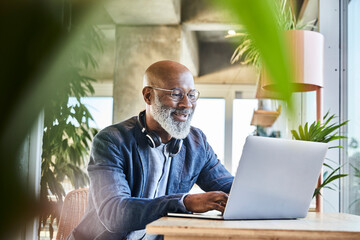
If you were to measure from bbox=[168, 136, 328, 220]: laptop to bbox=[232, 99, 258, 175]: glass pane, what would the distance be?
30.5ft

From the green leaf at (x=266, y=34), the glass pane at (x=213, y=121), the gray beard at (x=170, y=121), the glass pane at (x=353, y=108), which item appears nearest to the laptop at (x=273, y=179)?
the gray beard at (x=170, y=121)

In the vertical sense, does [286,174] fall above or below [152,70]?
below

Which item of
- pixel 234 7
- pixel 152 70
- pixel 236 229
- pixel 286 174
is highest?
pixel 152 70

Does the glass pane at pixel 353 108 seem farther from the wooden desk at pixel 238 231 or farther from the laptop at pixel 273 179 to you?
the wooden desk at pixel 238 231

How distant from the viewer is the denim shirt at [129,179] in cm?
157

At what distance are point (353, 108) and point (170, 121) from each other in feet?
6.65

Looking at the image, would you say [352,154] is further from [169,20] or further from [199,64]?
[199,64]

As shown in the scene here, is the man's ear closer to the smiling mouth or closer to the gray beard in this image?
the gray beard

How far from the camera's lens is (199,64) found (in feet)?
34.7

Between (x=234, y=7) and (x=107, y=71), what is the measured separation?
11102mm

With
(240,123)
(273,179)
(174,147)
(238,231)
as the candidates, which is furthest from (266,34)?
(240,123)

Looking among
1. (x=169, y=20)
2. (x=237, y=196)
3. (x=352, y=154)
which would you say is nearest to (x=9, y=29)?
(x=237, y=196)

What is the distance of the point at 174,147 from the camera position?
2.08 m

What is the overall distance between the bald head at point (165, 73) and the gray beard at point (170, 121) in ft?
0.27
